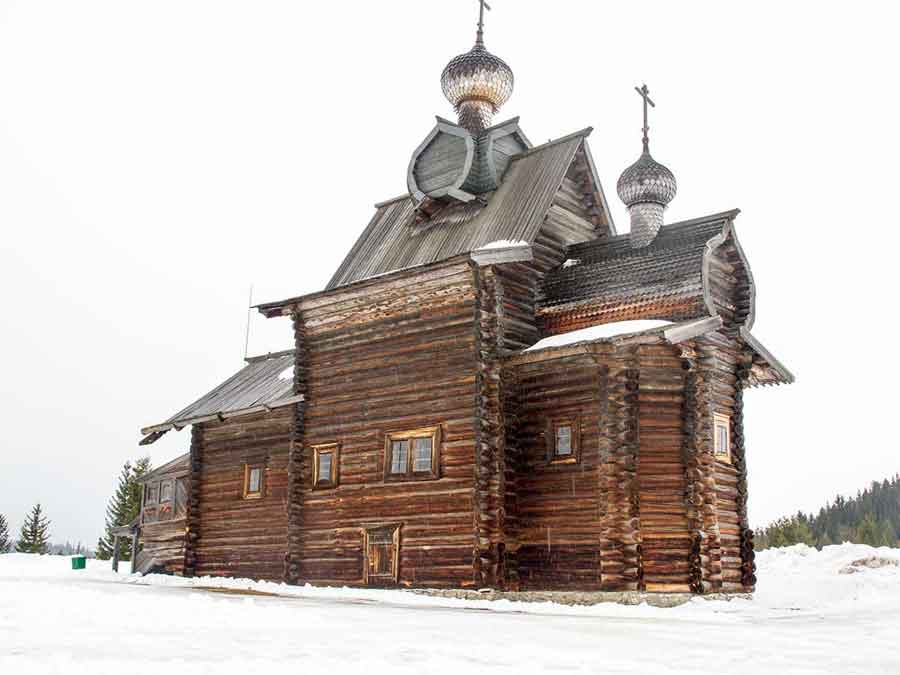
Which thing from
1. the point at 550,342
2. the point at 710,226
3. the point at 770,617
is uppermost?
the point at 710,226

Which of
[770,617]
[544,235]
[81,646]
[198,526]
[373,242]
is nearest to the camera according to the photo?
[81,646]

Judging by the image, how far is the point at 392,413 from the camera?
23.7 m

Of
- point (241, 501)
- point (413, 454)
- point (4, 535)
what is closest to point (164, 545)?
point (241, 501)

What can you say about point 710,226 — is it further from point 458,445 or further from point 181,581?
point 181,581

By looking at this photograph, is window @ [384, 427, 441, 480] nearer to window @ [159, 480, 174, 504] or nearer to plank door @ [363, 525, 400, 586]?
plank door @ [363, 525, 400, 586]

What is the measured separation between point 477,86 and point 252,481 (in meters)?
13.9

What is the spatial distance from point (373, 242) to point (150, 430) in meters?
11.0

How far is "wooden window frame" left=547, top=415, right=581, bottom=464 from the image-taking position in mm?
21172

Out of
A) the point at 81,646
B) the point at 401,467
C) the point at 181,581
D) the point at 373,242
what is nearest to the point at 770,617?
the point at 401,467

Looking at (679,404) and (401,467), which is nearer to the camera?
→ (679,404)

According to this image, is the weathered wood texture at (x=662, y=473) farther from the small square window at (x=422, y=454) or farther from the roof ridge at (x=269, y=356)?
the roof ridge at (x=269, y=356)

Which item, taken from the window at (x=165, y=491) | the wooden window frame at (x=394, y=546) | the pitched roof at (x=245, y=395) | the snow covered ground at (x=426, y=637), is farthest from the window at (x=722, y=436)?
the window at (x=165, y=491)

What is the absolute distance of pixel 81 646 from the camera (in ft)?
31.5

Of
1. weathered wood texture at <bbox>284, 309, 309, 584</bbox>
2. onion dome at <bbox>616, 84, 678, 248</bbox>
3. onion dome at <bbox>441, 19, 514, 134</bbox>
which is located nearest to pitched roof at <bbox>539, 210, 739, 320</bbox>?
onion dome at <bbox>616, 84, 678, 248</bbox>
